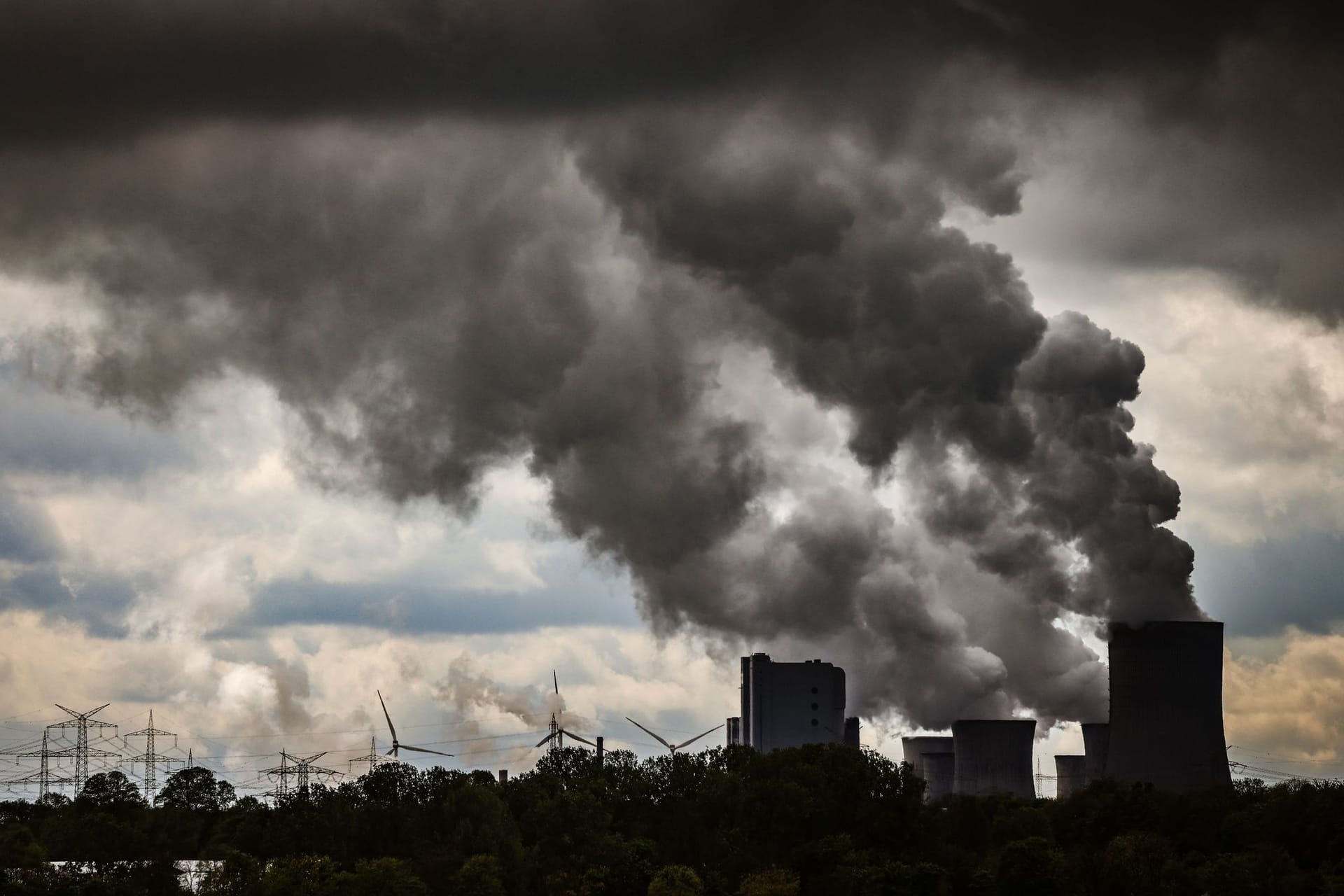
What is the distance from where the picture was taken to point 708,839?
102 meters

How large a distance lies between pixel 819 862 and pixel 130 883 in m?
36.0

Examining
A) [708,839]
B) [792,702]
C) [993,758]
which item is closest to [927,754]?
[792,702]

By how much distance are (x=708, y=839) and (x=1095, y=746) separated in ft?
164

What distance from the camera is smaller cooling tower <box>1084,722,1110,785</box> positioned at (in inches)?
5507

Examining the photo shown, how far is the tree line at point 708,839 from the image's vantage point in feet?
299

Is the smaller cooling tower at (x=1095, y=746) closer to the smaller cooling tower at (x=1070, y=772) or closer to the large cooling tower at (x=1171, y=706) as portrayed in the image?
the smaller cooling tower at (x=1070, y=772)

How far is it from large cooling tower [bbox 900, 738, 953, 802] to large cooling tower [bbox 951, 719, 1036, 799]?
13.5m

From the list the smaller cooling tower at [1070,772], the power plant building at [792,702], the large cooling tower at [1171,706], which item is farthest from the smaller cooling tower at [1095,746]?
the large cooling tower at [1171,706]

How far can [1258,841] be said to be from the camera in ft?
335

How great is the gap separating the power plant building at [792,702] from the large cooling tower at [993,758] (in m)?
19.0

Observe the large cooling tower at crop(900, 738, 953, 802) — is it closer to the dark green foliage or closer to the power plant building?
the power plant building

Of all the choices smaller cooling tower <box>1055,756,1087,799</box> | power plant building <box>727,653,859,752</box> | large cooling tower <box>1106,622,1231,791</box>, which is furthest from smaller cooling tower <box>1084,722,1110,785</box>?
large cooling tower <box>1106,622,1231,791</box>

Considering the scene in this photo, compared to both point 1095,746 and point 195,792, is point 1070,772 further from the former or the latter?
point 195,792

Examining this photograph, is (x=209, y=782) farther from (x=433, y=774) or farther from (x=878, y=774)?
(x=878, y=774)
